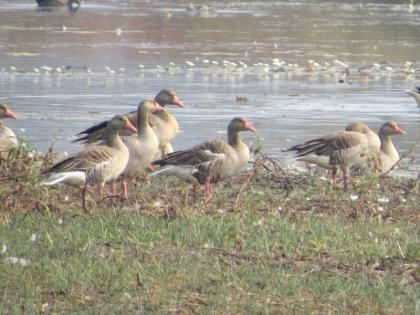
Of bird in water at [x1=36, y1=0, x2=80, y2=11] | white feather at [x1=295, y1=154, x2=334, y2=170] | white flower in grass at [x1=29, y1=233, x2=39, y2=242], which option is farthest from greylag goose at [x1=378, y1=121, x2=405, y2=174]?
bird in water at [x1=36, y1=0, x2=80, y2=11]

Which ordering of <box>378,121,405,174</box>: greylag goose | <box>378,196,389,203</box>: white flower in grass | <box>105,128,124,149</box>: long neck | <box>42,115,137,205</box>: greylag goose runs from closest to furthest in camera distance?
<box>42,115,137,205</box>: greylag goose, <box>378,196,389,203</box>: white flower in grass, <box>105,128,124,149</box>: long neck, <box>378,121,405,174</box>: greylag goose

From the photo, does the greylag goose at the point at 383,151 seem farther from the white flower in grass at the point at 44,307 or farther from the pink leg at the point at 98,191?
the white flower in grass at the point at 44,307

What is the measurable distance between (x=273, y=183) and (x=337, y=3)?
1924 inches

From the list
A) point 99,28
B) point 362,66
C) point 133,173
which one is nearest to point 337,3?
point 99,28

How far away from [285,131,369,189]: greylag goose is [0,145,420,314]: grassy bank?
6.42ft

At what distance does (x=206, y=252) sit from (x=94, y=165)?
3.08 m

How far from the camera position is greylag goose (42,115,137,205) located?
11611 millimetres

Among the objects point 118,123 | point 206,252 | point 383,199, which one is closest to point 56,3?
point 118,123

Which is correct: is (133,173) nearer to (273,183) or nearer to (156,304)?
(273,183)

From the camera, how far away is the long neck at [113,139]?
12648mm

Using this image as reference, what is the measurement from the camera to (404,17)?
48.8m

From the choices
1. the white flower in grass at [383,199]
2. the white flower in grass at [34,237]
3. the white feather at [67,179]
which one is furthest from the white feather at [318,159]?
the white flower in grass at [34,237]

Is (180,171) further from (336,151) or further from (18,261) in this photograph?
(18,261)

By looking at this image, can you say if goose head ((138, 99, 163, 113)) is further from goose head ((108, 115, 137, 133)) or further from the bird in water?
the bird in water
